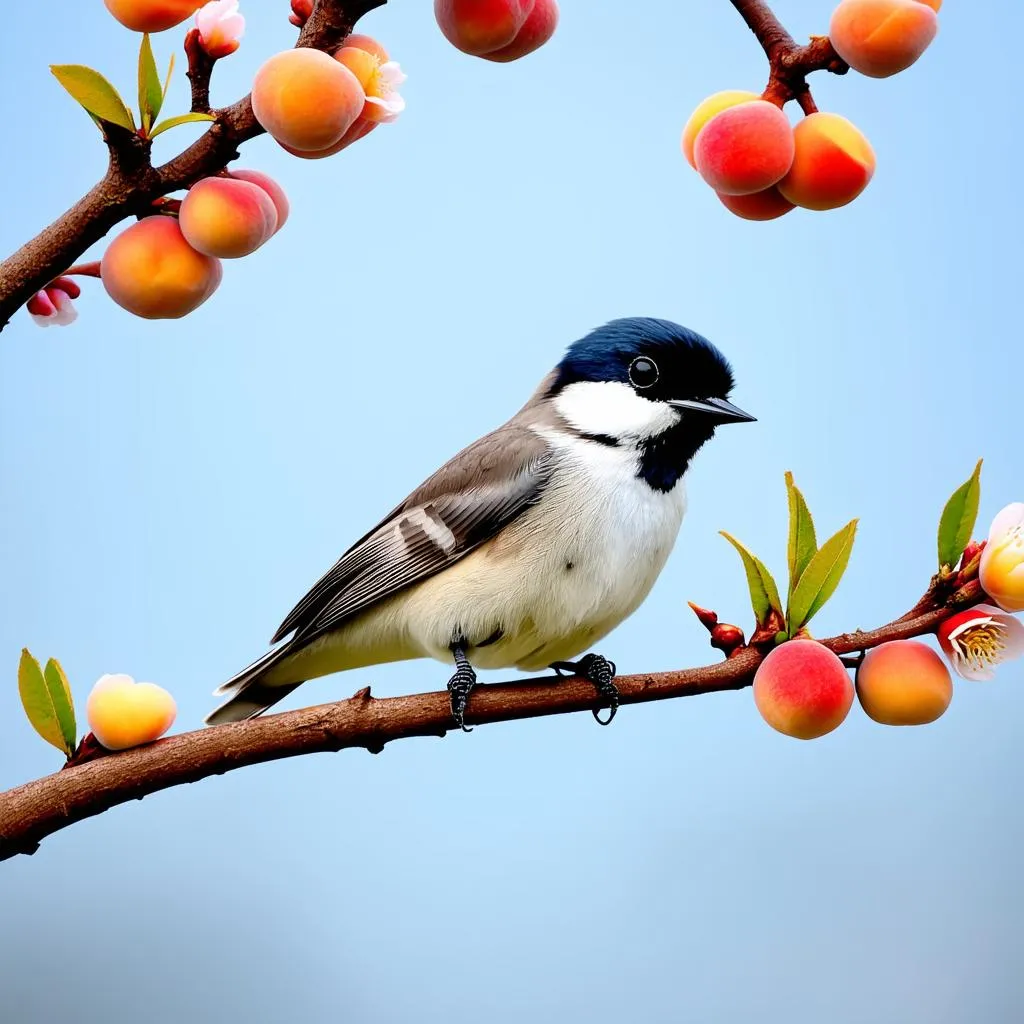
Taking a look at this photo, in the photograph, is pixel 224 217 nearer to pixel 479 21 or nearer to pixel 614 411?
pixel 479 21

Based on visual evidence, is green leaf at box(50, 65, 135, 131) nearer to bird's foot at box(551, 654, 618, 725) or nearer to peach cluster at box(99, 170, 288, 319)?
peach cluster at box(99, 170, 288, 319)

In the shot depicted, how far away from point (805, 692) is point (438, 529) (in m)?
0.77

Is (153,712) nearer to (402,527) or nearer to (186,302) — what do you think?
(186,302)

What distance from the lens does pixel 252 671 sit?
1.62 meters

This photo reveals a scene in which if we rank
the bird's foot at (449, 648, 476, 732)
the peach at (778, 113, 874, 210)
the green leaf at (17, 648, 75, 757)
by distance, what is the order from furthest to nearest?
the bird's foot at (449, 648, 476, 732) → the green leaf at (17, 648, 75, 757) → the peach at (778, 113, 874, 210)

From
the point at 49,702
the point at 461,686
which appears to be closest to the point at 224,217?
the point at 49,702

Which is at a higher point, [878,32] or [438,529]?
[878,32]

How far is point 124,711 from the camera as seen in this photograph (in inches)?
38.8

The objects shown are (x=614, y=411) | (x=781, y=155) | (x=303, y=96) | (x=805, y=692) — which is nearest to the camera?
(x=303, y=96)

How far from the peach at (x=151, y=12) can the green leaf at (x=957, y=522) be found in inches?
24.5

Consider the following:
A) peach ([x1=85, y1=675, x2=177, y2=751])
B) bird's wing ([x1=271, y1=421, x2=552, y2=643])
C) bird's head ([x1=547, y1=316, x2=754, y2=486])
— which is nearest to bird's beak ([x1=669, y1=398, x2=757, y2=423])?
bird's head ([x1=547, y1=316, x2=754, y2=486])

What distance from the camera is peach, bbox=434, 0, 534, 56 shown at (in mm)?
711

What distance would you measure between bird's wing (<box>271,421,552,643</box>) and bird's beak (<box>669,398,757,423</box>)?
18 cm

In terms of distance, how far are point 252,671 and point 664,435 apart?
23.7 inches
